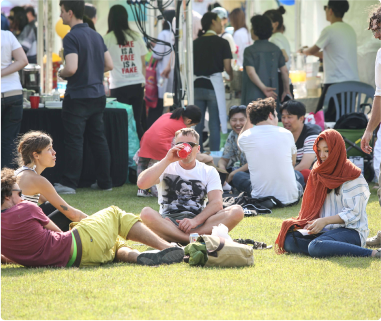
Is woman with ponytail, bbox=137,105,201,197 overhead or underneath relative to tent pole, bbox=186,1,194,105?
underneath

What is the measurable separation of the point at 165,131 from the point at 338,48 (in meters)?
3.64

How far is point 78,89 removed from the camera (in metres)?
6.05

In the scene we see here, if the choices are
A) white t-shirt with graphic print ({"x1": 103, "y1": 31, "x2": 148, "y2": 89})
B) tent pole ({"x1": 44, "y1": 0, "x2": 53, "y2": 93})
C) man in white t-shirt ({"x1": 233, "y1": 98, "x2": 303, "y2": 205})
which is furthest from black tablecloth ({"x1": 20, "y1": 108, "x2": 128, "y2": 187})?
man in white t-shirt ({"x1": 233, "y1": 98, "x2": 303, "y2": 205})

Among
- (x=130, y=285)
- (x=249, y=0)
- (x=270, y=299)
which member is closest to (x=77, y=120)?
(x=130, y=285)

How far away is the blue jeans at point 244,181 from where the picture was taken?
5.75 metres

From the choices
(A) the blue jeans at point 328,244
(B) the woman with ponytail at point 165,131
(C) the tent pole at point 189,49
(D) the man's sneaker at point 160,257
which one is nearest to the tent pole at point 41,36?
(C) the tent pole at point 189,49

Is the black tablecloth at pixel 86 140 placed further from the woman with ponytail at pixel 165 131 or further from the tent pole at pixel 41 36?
the tent pole at pixel 41 36

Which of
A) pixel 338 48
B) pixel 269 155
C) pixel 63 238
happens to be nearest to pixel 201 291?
pixel 63 238

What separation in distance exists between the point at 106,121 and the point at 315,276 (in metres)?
4.26

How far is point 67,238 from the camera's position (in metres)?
3.24

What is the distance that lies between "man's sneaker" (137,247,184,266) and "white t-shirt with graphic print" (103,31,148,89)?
4.87 m

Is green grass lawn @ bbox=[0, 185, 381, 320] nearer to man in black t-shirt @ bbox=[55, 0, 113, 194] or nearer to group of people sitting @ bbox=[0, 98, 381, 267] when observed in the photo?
group of people sitting @ bbox=[0, 98, 381, 267]

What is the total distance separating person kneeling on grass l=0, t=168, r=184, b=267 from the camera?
10.2 ft

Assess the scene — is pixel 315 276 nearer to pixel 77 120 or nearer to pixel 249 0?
pixel 77 120
